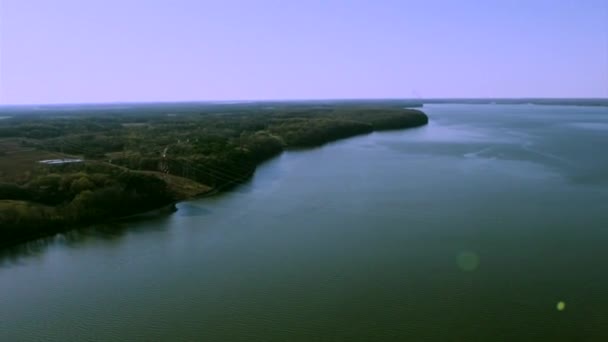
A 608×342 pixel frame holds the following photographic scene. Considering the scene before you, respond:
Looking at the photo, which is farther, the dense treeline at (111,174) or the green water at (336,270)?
the dense treeline at (111,174)

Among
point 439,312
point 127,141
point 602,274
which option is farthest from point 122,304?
point 127,141

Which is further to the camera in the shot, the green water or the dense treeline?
the dense treeline

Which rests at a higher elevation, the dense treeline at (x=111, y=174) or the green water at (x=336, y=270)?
the dense treeline at (x=111, y=174)

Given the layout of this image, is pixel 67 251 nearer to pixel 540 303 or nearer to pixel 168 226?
pixel 168 226

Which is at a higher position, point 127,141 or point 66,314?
point 127,141

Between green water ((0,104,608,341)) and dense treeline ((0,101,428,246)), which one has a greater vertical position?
dense treeline ((0,101,428,246))

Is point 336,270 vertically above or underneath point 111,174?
underneath

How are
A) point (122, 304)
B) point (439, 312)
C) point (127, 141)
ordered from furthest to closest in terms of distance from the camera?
point (127, 141) → point (122, 304) → point (439, 312)

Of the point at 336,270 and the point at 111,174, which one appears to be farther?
the point at 111,174
